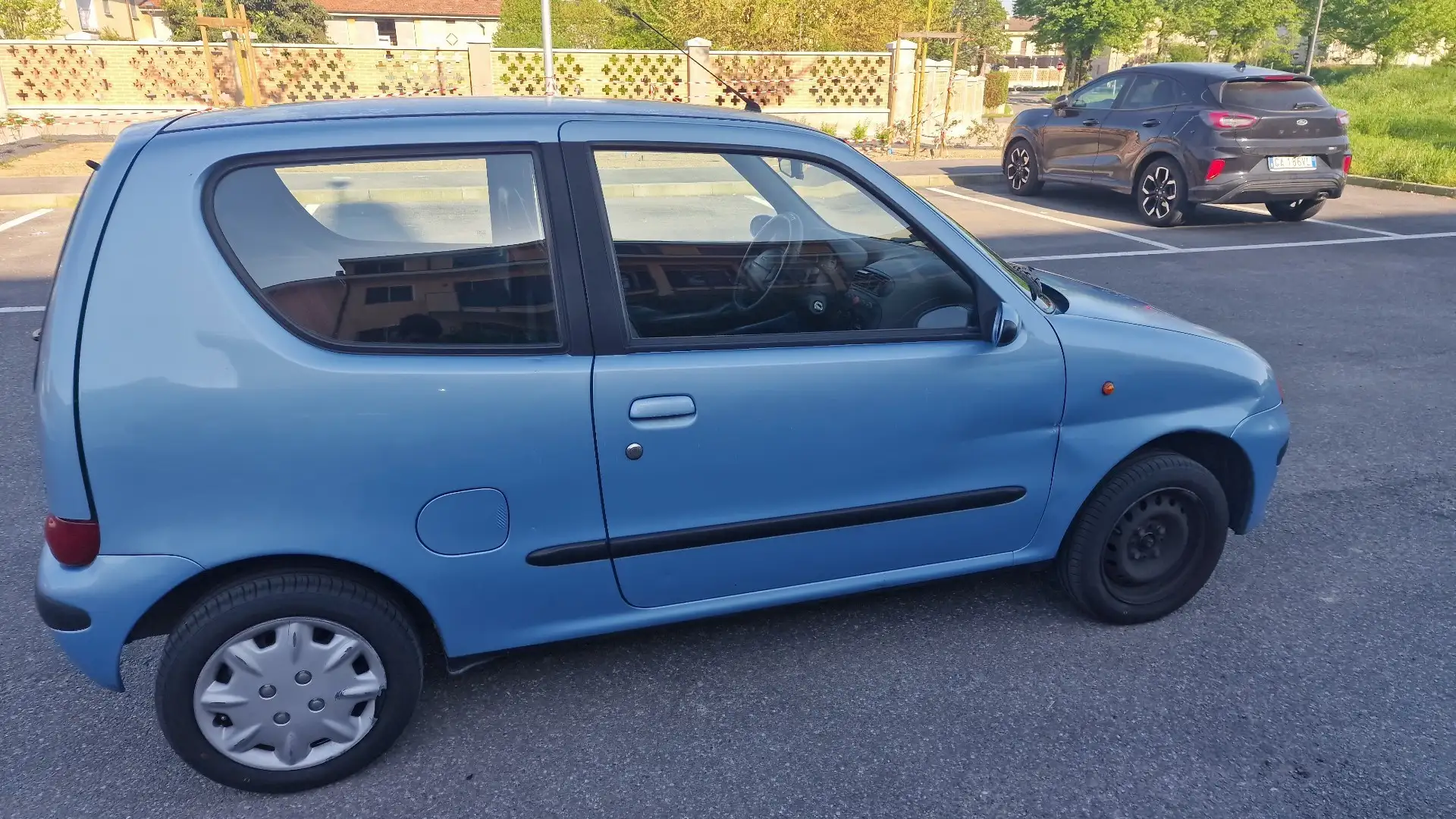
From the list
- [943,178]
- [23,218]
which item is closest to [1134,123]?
[943,178]

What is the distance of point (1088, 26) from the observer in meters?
54.0

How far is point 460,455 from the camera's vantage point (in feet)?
8.00

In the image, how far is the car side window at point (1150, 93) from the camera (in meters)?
11.1

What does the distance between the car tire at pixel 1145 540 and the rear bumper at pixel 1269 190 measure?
330 inches

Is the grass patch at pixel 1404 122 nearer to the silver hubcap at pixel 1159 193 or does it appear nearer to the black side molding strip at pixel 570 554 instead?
the silver hubcap at pixel 1159 193

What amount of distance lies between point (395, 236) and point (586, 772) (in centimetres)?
→ 155

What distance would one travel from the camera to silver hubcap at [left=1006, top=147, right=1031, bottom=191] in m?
13.6

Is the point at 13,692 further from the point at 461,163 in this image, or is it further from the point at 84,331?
the point at 461,163

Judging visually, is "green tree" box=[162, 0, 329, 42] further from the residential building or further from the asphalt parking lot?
the asphalt parking lot

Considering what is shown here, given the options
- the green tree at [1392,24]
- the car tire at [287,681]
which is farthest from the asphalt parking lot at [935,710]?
the green tree at [1392,24]

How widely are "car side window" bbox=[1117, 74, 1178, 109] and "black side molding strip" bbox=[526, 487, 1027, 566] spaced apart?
9830 millimetres

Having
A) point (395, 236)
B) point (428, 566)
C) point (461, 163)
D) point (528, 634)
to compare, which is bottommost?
point (528, 634)

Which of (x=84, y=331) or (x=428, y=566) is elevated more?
(x=84, y=331)

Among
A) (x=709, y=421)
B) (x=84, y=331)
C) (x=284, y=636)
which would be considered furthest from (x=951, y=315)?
(x=84, y=331)
